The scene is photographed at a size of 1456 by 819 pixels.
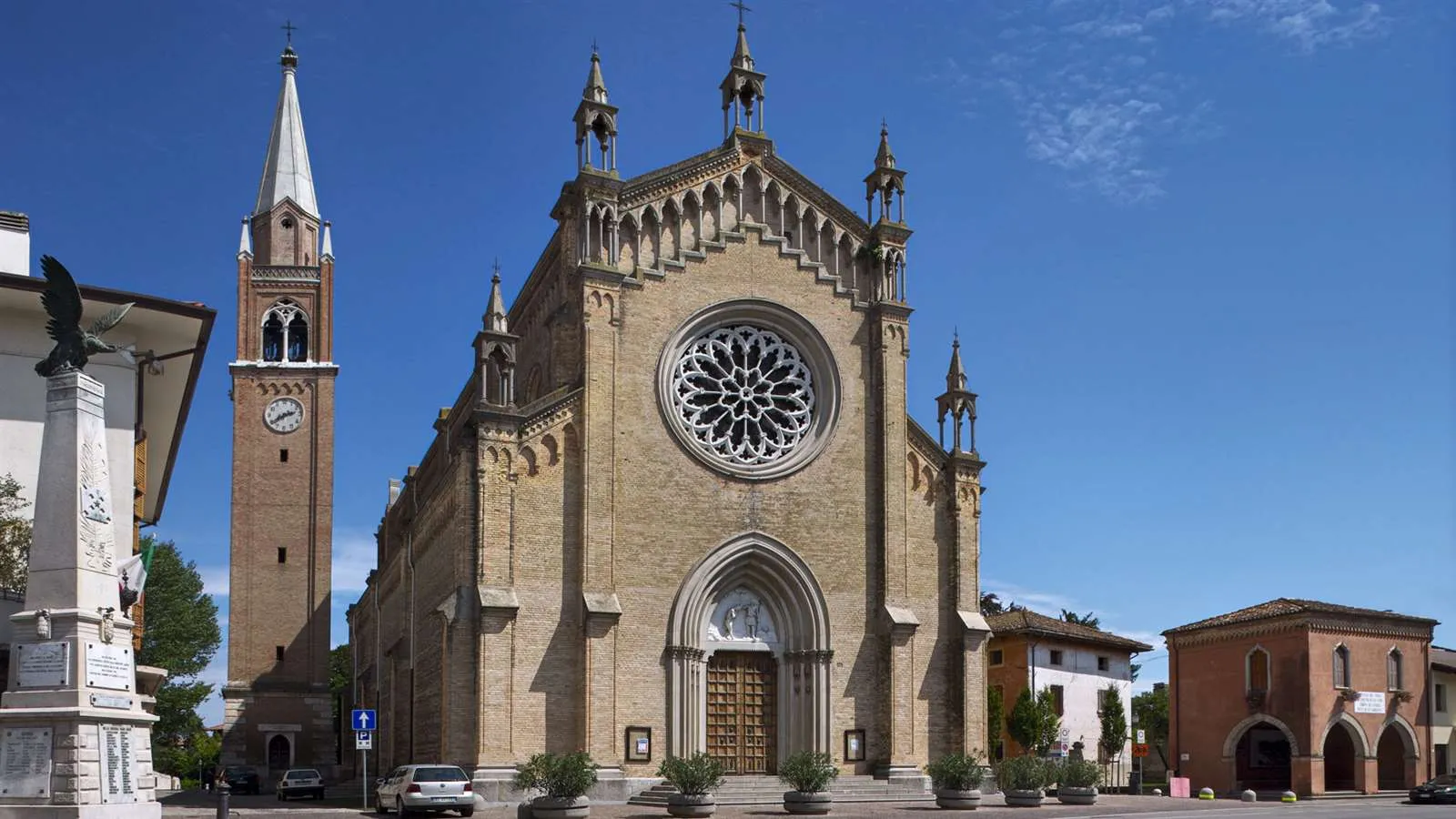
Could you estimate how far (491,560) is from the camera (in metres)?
31.8

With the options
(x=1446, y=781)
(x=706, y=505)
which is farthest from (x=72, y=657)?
(x=1446, y=781)

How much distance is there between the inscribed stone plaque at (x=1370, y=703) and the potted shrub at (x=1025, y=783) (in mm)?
22983

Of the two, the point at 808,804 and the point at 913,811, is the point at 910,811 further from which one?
the point at 808,804

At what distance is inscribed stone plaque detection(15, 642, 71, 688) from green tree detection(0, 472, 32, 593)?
20.1 ft

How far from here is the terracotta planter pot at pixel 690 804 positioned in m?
28.2

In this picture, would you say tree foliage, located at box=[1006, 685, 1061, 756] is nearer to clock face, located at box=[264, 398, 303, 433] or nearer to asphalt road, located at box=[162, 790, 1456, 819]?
asphalt road, located at box=[162, 790, 1456, 819]

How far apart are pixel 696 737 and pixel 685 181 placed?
14.8 m

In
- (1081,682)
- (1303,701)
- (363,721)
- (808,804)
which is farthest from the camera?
(1081,682)

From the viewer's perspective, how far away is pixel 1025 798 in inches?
1314

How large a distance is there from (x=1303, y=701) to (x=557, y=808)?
110 feet

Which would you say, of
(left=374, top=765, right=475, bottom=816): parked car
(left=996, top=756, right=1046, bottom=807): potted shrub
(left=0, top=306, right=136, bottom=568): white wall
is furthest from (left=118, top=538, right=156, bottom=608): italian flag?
(left=996, top=756, right=1046, bottom=807): potted shrub

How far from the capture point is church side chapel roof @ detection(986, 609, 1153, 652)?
52.1 metres

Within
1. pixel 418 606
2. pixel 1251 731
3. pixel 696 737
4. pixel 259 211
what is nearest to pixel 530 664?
pixel 696 737

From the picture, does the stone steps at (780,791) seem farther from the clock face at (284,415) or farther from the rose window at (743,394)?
the clock face at (284,415)
